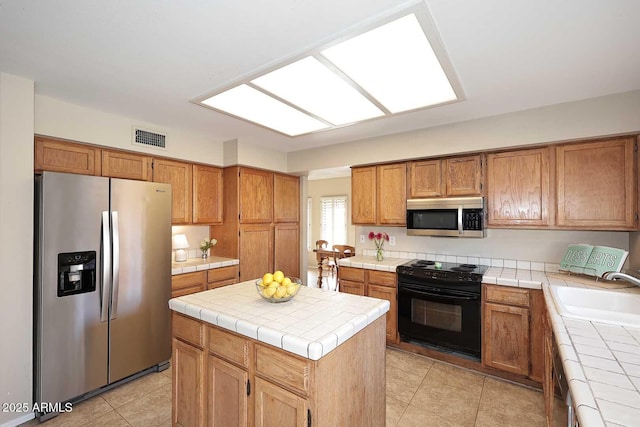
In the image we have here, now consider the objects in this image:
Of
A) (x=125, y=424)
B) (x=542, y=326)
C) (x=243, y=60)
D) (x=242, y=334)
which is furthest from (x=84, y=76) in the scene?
(x=542, y=326)

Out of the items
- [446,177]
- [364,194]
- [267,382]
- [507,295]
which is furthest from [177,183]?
[507,295]

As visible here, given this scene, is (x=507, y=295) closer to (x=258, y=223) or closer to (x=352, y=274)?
(x=352, y=274)

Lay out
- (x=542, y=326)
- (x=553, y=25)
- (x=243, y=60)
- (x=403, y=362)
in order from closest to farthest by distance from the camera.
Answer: (x=553, y=25) → (x=243, y=60) → (x=542, y=326) → (x=403, y=362)

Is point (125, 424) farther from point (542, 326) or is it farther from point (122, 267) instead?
point (542, 326)

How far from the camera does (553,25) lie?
1.50 metres

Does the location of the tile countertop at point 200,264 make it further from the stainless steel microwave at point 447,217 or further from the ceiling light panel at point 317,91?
the stainless steel microwave at point 447,217

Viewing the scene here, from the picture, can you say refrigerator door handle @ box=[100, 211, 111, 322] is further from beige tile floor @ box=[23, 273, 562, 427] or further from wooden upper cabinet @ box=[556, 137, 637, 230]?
wooden upper cabinet @ box=[556, 137, 637, 230]

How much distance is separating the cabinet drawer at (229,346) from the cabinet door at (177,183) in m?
2.09

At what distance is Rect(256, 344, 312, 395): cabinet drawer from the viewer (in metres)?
1.28

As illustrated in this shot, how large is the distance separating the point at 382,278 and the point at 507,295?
47.1 inches

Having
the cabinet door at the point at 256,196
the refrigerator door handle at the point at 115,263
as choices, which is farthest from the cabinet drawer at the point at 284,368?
the cabinet door at the point at 256,196

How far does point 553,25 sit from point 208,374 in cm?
267

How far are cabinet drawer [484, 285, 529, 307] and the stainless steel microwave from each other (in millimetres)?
569

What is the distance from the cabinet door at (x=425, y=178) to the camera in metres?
3.25
